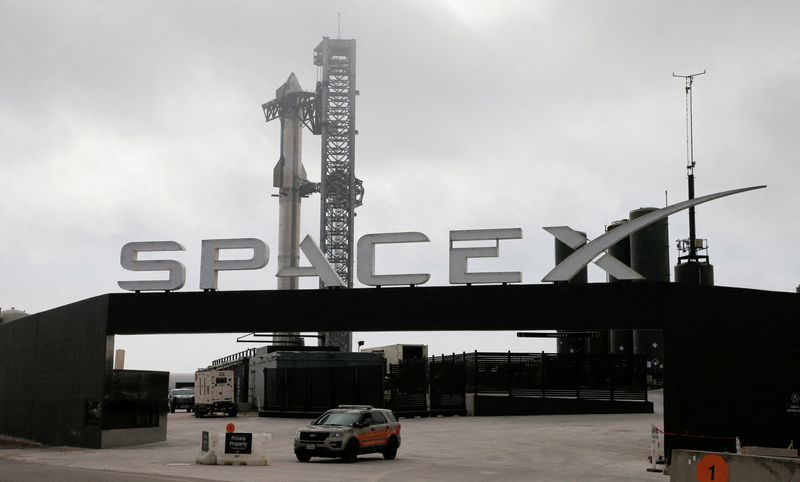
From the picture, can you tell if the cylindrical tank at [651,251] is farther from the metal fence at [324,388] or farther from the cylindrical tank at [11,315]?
the cylindrical tank at [11,315]

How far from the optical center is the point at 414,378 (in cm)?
5375

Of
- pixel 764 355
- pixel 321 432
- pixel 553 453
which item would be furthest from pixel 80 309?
pixel 764 355

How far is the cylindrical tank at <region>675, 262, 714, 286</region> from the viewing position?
71188 mm

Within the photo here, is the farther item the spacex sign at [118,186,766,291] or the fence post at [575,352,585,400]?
the fence post at [575,352,585,400]

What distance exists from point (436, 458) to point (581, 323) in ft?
21.3

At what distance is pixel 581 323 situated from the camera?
29094 millimetres

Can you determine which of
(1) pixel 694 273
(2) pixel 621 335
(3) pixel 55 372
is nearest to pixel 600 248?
(3) pixel 55 372

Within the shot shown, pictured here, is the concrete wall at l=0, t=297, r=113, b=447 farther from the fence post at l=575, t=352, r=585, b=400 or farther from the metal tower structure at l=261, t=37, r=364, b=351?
the metal tower structure at l=261, t=37, r=364, b=351

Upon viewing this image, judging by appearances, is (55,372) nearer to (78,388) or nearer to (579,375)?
(78,388)

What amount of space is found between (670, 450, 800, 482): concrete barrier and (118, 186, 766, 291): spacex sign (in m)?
12.2

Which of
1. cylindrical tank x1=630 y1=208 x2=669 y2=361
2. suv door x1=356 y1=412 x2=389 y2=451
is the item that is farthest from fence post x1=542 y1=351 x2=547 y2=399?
cylindrical tank x1=630 y1=208 x2=669 y2=361

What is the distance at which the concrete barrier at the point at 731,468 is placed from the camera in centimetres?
1462

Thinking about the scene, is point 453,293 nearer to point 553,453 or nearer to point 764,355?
point 553,453

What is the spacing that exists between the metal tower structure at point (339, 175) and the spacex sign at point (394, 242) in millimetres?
73671
